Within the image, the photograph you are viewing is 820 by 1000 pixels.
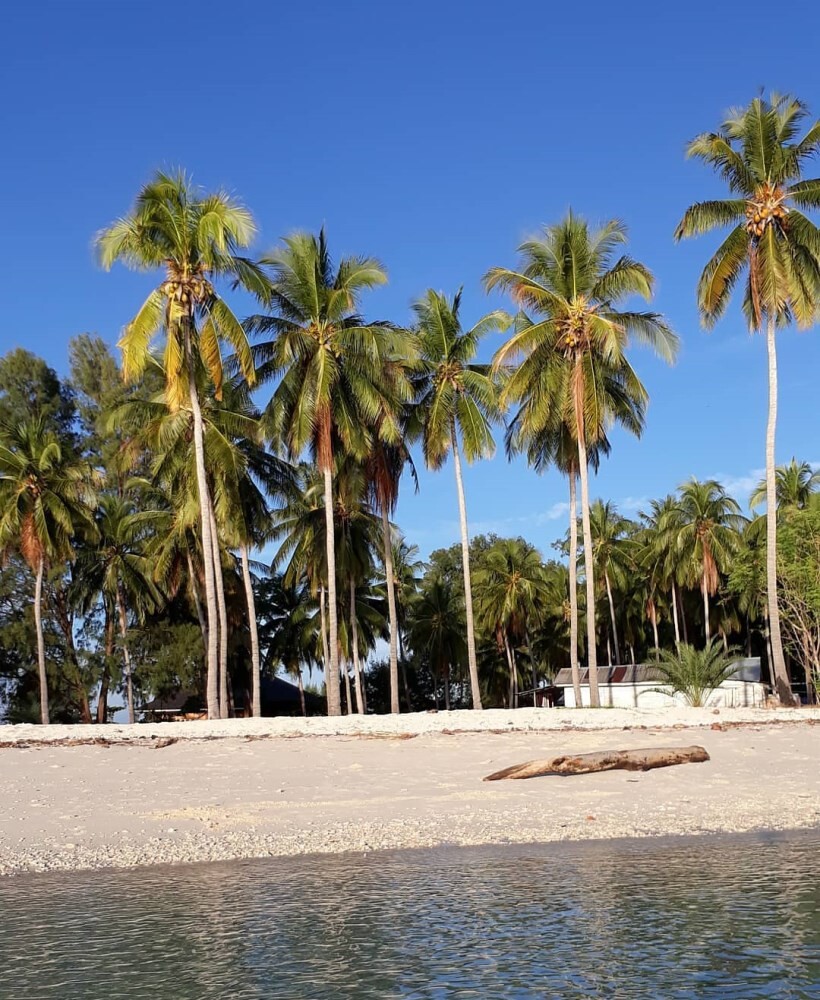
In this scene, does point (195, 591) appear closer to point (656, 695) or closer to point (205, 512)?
point (205, 512)

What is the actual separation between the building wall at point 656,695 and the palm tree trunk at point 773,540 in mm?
4701

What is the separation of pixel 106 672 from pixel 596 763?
32844 mm

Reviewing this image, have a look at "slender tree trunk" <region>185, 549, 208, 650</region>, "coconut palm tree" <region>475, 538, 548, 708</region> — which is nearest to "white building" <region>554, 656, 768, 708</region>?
"coconut palm tree" <region>475, 538, 548, 708</region>

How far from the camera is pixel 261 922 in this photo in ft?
25.8

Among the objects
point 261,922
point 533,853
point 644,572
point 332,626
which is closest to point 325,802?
point 533,853

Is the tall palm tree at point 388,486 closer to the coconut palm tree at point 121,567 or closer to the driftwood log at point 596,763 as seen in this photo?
the coconut palm tree at point 121,567

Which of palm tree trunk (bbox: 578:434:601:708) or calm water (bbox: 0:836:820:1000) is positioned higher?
palm tree trunk (bbox: 578:434:601:708)

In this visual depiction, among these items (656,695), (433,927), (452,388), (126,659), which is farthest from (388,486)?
(433,927)

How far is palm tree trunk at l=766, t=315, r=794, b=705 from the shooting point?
2469 cm

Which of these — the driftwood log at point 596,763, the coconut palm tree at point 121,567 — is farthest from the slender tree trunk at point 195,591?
the driftwood log at point 596,763

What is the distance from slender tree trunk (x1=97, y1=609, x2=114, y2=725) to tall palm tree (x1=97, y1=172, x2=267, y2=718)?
63.2 feet

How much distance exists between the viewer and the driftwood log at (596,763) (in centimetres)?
1427

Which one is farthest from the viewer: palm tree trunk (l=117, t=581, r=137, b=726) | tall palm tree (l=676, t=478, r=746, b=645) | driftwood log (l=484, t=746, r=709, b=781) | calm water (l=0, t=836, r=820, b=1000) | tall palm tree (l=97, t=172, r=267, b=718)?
tall palm tree (l=676, t=478, r=746, b=645)

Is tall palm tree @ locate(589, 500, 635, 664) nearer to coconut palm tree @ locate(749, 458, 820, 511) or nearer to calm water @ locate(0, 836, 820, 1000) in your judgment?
coconut palm tree @ locate(749, 458, 820, 511)
